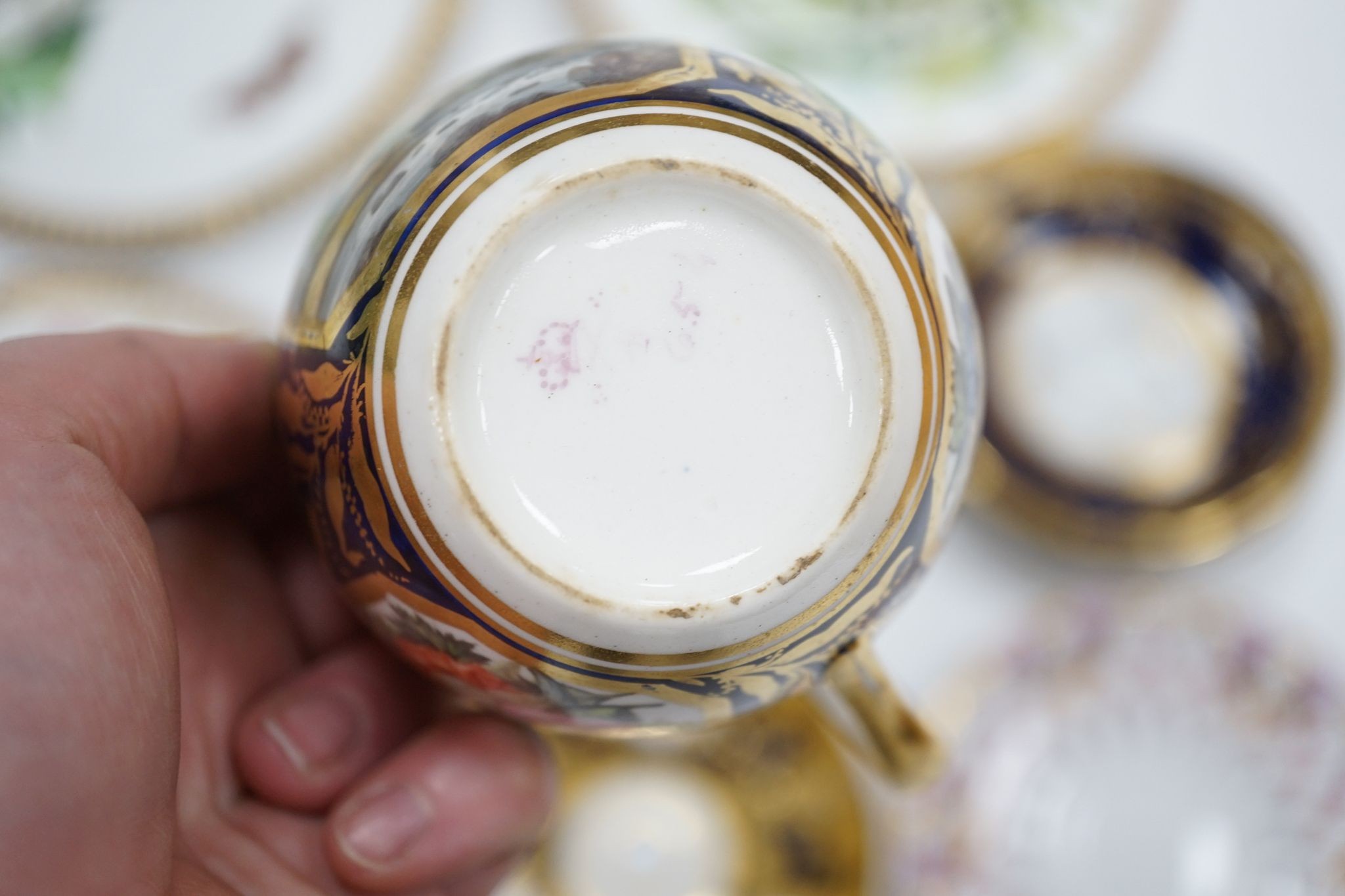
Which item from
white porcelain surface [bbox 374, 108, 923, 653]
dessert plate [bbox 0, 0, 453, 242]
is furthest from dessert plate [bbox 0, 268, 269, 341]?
white porcelain surface [bbox 374, 108, 923, 653]

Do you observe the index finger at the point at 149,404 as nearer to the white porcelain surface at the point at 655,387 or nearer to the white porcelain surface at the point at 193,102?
the white porcelain surface at the point at 655,387

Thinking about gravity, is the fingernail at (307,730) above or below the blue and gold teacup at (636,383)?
below

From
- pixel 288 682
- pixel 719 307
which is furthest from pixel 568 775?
pixel 719 307

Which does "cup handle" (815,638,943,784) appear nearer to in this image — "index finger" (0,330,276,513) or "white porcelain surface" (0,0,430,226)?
"index finger" (0,330,276,513)

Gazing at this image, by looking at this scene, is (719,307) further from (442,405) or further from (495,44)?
(495,44)

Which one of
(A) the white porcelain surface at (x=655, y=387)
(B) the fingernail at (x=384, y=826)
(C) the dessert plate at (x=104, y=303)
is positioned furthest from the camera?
(C) the dessert plate at (x=104, y=303)

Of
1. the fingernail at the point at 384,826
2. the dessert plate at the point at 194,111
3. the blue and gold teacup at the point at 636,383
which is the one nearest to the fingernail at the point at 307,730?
the fingernail at the point at 384,826
